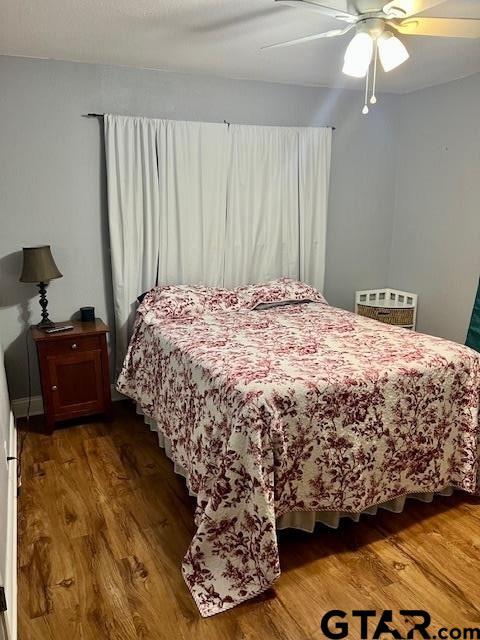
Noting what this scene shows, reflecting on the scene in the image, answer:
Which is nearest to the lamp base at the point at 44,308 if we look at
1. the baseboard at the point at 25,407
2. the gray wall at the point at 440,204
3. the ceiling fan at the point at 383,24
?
the baseboard at the point at 25,407

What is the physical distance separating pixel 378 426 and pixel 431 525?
0.60m

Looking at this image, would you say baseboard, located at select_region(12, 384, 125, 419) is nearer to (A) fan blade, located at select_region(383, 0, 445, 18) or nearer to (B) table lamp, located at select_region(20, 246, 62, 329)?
(B) table lamp, located at select_region(20, 246, 62, 329)

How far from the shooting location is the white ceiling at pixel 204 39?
7.26 ft

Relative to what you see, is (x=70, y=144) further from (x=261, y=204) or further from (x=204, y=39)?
(x=261, y=204)

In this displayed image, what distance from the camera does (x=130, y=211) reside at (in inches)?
131

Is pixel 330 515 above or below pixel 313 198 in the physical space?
below

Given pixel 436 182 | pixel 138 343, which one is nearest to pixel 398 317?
Result: pixel 436 182

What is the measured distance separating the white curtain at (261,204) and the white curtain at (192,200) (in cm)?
10

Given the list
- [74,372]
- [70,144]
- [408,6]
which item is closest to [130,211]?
[70,144]

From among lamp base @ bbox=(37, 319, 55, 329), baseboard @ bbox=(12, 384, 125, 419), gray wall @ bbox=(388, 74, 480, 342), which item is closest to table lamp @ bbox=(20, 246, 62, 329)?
lamp base @ bbox=(37, 319, 55, 329)

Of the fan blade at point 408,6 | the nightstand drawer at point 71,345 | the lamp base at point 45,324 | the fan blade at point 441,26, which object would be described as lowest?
the nightstand drawer at point 71,345

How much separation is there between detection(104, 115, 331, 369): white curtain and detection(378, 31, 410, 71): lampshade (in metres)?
1.59

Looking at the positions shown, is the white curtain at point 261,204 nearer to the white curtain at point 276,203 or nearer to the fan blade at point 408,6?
the white curtain at point 276,203

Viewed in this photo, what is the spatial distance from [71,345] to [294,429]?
5.75ft
